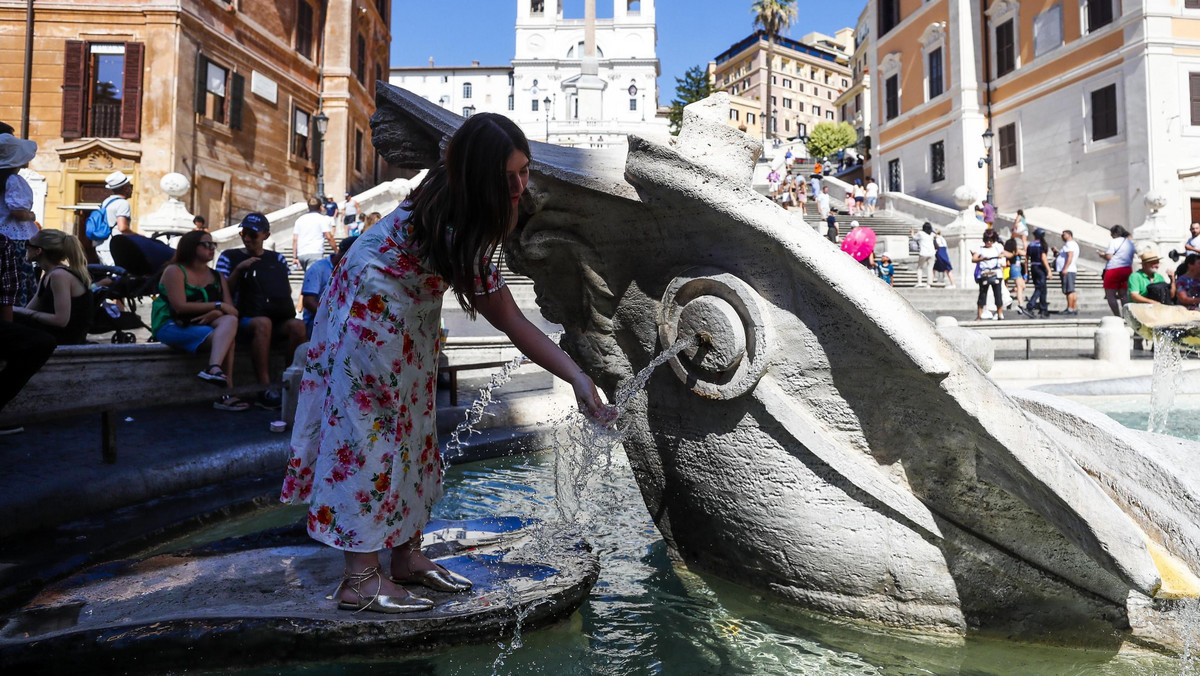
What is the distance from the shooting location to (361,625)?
1.93 m

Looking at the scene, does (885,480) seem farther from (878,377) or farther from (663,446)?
(663,446)

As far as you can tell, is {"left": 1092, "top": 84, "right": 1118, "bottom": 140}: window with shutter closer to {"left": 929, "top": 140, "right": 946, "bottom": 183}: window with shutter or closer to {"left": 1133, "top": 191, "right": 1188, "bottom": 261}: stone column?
{"left": 1133, "top": 191, "right": 1188, "bottom": 261}: stone column

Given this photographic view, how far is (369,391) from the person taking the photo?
2.02m

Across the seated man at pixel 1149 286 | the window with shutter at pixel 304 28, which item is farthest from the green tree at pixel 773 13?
the seated man at pixel 1149 286

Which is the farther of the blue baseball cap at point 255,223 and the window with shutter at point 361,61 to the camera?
the window with shutter at point 361,61

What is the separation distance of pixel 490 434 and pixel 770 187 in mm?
21895

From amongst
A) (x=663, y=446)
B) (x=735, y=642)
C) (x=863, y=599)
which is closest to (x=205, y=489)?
(x=663, y=446)

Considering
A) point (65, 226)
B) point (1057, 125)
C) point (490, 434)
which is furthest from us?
point (1057, 125)

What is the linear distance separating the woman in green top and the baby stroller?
1.41 metres

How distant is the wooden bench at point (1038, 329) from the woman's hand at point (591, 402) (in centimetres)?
829

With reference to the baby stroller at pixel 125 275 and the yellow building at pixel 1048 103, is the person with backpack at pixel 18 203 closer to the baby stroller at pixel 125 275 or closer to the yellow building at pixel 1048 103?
the baby stroller at pixel 125 275

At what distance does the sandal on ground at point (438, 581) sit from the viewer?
7.32ft

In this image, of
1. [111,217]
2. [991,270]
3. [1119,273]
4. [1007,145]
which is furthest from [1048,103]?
[111,217]

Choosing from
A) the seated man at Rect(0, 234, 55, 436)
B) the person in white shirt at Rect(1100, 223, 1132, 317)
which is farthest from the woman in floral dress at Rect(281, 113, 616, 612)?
the person in white shirt at Rect(1100, 223, 1132, 317)
